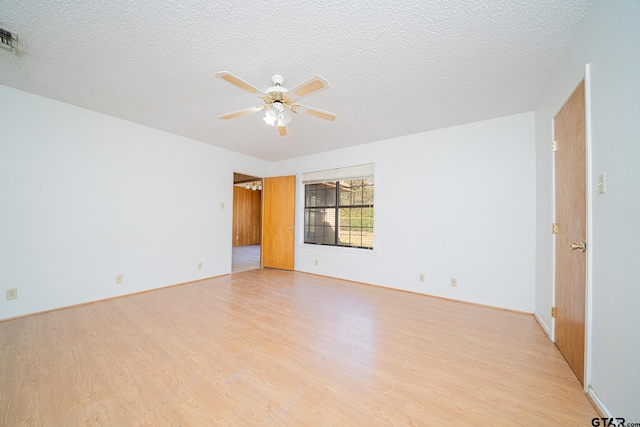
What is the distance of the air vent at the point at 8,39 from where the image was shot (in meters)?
1.73

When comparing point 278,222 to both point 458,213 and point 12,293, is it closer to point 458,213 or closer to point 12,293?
point 458,213

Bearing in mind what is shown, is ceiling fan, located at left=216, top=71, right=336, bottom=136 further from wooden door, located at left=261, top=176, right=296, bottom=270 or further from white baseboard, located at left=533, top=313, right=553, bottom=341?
white baseboard, located at left=533, top=313, right=553, bottom=341

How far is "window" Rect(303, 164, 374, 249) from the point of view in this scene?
4312 millimetres

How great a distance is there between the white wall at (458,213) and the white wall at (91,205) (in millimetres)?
3053

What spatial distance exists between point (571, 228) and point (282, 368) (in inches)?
99.4

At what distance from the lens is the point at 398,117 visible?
311cm

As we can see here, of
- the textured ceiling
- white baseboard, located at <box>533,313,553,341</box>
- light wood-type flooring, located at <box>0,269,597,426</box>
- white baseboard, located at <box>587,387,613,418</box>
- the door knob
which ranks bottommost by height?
light wood-type flooring, located at <box>0,269,597,426</box>

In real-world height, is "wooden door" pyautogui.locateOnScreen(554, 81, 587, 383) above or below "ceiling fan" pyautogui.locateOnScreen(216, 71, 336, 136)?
below

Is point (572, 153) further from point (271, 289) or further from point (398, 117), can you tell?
point (271, 289)

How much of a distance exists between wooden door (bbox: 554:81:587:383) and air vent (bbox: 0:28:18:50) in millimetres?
4270

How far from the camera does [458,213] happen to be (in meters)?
3.30

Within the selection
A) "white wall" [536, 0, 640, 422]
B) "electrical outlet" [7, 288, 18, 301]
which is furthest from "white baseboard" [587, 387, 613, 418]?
"electrical outlet" [7, 288, 18, 301]

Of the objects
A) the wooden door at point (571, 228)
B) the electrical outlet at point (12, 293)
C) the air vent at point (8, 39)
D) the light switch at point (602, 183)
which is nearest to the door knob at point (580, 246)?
the wooden door at point (571, 228)

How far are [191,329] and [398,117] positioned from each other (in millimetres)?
3558
